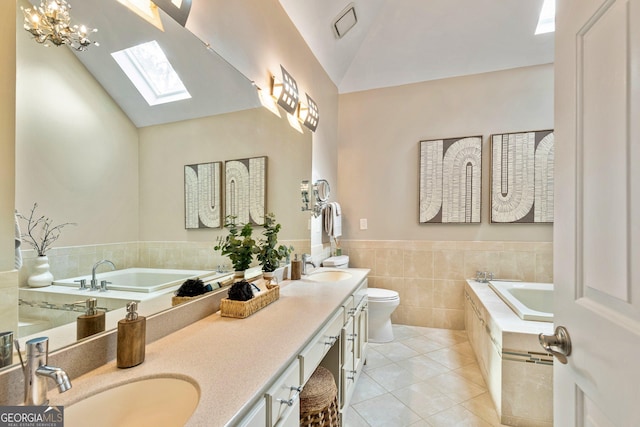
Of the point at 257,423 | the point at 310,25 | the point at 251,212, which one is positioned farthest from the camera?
the point at 310,25

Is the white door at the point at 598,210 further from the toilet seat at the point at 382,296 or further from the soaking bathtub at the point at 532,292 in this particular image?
the soaking bathtub at the point at 532,292

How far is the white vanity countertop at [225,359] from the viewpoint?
2.26ft

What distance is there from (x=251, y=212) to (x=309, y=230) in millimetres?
931

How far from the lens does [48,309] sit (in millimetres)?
780

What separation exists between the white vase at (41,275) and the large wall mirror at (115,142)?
20 mm

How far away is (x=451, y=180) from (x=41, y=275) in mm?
3242

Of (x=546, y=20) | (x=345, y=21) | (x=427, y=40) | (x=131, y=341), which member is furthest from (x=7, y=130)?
(x=546, y=20)

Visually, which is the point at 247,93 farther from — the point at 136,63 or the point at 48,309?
the point at 48,309

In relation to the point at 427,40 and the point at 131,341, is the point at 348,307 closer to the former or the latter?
the point at 131,341

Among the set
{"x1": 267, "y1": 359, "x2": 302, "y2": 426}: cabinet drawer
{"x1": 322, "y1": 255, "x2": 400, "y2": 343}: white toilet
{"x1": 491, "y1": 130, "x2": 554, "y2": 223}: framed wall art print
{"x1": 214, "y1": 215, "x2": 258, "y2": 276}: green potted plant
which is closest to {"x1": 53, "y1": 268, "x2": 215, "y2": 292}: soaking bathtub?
{"x1": 214, "y1": 215, "x2": 258, "y2": 276}: green potted plant

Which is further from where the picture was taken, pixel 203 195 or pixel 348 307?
pixel 348 307

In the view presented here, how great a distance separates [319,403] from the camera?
1342 mm

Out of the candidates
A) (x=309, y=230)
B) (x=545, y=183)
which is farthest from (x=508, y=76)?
(x=309, y=230)

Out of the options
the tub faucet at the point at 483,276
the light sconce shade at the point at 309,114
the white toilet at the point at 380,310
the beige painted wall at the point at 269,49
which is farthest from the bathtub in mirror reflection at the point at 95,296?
the tub faucet at the point at 483,276
